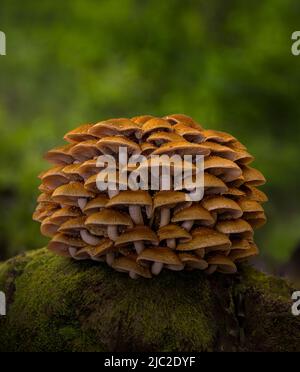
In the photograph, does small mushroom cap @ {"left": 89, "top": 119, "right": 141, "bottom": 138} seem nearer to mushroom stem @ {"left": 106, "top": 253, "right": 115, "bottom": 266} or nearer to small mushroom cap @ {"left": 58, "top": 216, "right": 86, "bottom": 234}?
small mushroom cap @ {"left": 58, "top": 216, "right": 86, "bottom": 234}

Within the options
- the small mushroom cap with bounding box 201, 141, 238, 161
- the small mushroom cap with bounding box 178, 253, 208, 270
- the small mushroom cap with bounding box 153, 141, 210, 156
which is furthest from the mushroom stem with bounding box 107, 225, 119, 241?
the small mushroom cap with bounding box 201, 141, 238, 161

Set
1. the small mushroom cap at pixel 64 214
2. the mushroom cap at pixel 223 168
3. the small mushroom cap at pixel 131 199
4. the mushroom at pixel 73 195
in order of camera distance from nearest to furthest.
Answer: the small mushroom cap at pixel 131 199 < the mushroom cap at pixel 223 168 < the mushroom at pixel 73 195 < the small mushroom cap at pixel 64 214

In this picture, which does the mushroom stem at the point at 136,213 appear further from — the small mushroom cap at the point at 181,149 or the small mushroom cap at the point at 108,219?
the small mushroom cap at the point at 181,149

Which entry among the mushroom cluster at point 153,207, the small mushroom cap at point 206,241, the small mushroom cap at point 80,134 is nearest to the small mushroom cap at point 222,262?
the mushroom cluster at point 153,207

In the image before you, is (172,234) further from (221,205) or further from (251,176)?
(251,176)

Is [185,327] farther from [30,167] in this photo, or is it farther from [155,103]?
[155,103]

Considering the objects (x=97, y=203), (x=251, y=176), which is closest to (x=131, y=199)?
(x=97, y=203)
